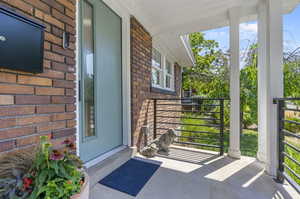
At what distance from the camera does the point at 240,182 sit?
168 cm

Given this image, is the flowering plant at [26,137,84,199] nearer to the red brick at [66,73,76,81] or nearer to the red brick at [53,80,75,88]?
the red brick at [53,80,75,88]

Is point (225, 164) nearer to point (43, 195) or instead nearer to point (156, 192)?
point (156, 192)

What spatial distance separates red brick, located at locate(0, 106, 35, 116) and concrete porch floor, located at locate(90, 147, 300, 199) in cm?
90

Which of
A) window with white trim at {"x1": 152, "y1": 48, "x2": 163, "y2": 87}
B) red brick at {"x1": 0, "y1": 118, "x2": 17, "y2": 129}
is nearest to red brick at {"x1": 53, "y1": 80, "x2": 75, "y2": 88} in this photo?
red brick at {"x1": 0, "y1": 118, "x2": 17, "y2": 129}

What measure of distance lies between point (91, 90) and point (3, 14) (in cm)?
101

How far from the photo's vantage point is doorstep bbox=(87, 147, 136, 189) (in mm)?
1516

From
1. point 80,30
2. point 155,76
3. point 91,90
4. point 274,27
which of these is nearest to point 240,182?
point 274,27

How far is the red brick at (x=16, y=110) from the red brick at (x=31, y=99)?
0.04 metres

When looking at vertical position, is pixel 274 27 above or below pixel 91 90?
above

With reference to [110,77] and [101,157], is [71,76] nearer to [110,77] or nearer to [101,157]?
[110,77]

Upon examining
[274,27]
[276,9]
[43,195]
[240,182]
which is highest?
[276,9]

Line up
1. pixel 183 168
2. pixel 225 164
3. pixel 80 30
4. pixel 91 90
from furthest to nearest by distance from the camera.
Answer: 1. pixel 225 164
2. pixel 183 168
3. pixel 91 90
4. pixel 80 30

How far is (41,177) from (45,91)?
625 mm

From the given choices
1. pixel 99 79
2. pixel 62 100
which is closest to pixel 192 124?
pixel 99 79
